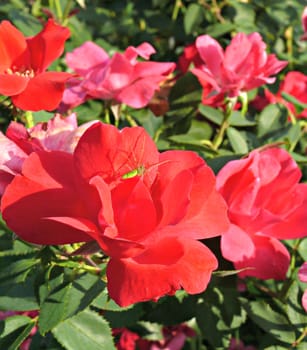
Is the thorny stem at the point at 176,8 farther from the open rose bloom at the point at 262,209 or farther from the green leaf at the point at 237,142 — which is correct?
the open rose bloom at the point at 262,209

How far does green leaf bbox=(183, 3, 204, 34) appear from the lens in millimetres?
1486

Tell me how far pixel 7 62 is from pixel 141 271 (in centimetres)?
39

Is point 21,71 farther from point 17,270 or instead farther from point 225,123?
point 225,123

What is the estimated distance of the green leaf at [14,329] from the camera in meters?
0.80

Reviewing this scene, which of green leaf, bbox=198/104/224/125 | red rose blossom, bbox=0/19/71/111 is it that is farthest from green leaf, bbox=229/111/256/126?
red rose blossom, bbox=0/19/71/111

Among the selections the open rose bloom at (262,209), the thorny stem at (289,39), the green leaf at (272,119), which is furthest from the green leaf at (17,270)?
the thorny stem at (289,39)

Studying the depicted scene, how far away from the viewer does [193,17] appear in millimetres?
1499

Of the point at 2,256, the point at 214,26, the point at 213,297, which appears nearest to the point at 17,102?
the point at 2,256

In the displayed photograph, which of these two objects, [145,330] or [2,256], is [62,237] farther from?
[145,330]

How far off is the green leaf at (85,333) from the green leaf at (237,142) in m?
0.35

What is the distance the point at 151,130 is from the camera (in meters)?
1.04

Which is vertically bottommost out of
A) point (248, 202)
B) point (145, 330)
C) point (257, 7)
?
point (145, 330)

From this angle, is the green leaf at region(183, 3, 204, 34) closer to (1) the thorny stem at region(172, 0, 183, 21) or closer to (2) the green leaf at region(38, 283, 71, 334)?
(1) the thorny stem at region(172, 0, 183, 21)

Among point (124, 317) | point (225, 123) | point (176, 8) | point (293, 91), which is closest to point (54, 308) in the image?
point (124, 317)
